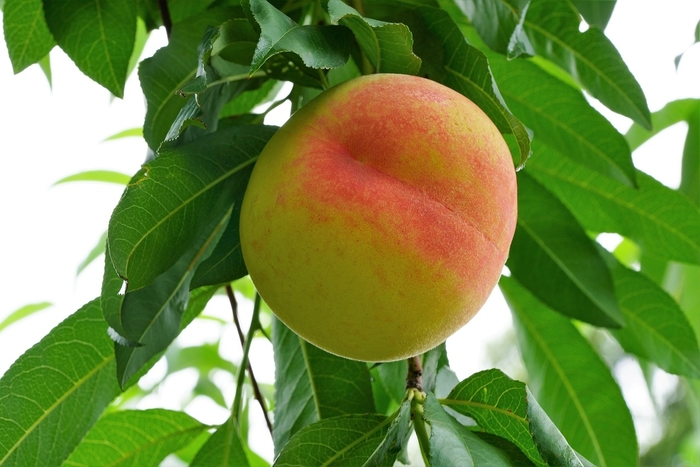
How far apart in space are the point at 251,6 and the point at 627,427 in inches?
39.0

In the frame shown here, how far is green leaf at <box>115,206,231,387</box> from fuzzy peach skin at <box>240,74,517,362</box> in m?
0.24

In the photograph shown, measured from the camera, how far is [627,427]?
1.35m

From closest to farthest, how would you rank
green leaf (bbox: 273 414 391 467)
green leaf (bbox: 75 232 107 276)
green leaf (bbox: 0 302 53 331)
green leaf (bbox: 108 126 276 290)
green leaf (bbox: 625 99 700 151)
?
green leaf (bbox: 108 126 276 290), green leaf (bbox: 273 414 391 467), green leaf (bbox: 625 99 700 151), green leaf (bbox: 75 232 107 276), green leaf (bbox: 0 302 53 331)

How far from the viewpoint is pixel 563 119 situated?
130cm

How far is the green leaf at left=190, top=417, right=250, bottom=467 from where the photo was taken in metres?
1.20

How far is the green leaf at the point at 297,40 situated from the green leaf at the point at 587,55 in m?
0.44

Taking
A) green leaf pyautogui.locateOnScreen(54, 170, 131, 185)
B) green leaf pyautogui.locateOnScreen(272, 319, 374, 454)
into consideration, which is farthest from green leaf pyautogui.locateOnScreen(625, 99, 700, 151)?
green leaf pyautogui.locateOnScreen(54, 170, 131, 185)

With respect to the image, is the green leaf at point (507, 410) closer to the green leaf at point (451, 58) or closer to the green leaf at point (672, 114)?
the green leaf at point (451, 58)

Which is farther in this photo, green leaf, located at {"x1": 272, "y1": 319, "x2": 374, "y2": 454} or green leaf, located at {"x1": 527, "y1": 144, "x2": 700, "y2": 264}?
green leaf, located at {"x1": 527, "y1": 144, "x2": 700, "y2": 264}

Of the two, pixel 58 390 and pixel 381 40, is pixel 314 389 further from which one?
pixel 381 40

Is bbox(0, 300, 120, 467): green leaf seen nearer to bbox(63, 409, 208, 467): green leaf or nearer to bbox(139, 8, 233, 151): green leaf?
bbox(63, 409, 208, 467): green leaf

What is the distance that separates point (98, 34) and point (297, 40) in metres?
0.52

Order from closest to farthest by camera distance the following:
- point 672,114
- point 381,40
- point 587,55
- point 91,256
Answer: point 381,40 → point 587,55 → point 672,114 → point 91,256

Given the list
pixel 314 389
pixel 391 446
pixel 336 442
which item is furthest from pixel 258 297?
pixel 391 446
